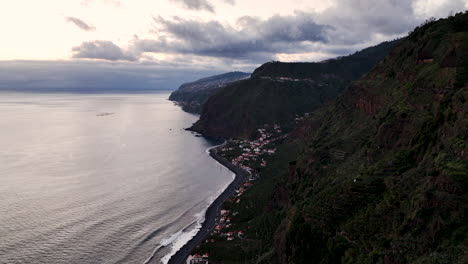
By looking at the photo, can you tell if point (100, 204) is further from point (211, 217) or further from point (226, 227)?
point (226, 227)

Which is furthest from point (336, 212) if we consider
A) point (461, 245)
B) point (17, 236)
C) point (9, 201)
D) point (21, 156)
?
point (21, 156)

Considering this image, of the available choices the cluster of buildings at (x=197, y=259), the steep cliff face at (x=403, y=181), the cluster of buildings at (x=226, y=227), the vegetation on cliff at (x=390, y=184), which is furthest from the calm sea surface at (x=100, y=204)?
the steep cliff face at (x=403, y=181)

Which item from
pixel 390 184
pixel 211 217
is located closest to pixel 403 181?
pixel 390 184

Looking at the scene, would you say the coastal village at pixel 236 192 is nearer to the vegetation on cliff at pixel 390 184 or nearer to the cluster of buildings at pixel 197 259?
the cluster of buildings at pixel 197 259

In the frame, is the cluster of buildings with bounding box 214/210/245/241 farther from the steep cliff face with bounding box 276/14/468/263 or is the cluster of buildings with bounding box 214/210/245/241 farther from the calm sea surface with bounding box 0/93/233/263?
the steep cliff face with bounding box 276/14/468/263

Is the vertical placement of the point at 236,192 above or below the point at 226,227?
above

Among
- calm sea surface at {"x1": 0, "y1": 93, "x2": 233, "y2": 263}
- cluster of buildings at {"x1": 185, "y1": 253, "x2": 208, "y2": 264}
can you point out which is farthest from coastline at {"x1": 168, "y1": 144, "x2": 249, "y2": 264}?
calm sea surface at {"x1": 0, "y1": 93, "x2": 233, "y2": 263}

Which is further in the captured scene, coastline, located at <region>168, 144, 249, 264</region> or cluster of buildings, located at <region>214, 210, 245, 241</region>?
cluster of buildings, located at <region>214, 210, 245, 241</region>

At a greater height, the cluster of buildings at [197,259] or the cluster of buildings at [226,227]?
the cluster of buildings at [226,227]

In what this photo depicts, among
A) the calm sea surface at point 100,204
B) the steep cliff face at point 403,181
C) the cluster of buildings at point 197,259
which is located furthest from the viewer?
the calm sea surface at point 100,204
